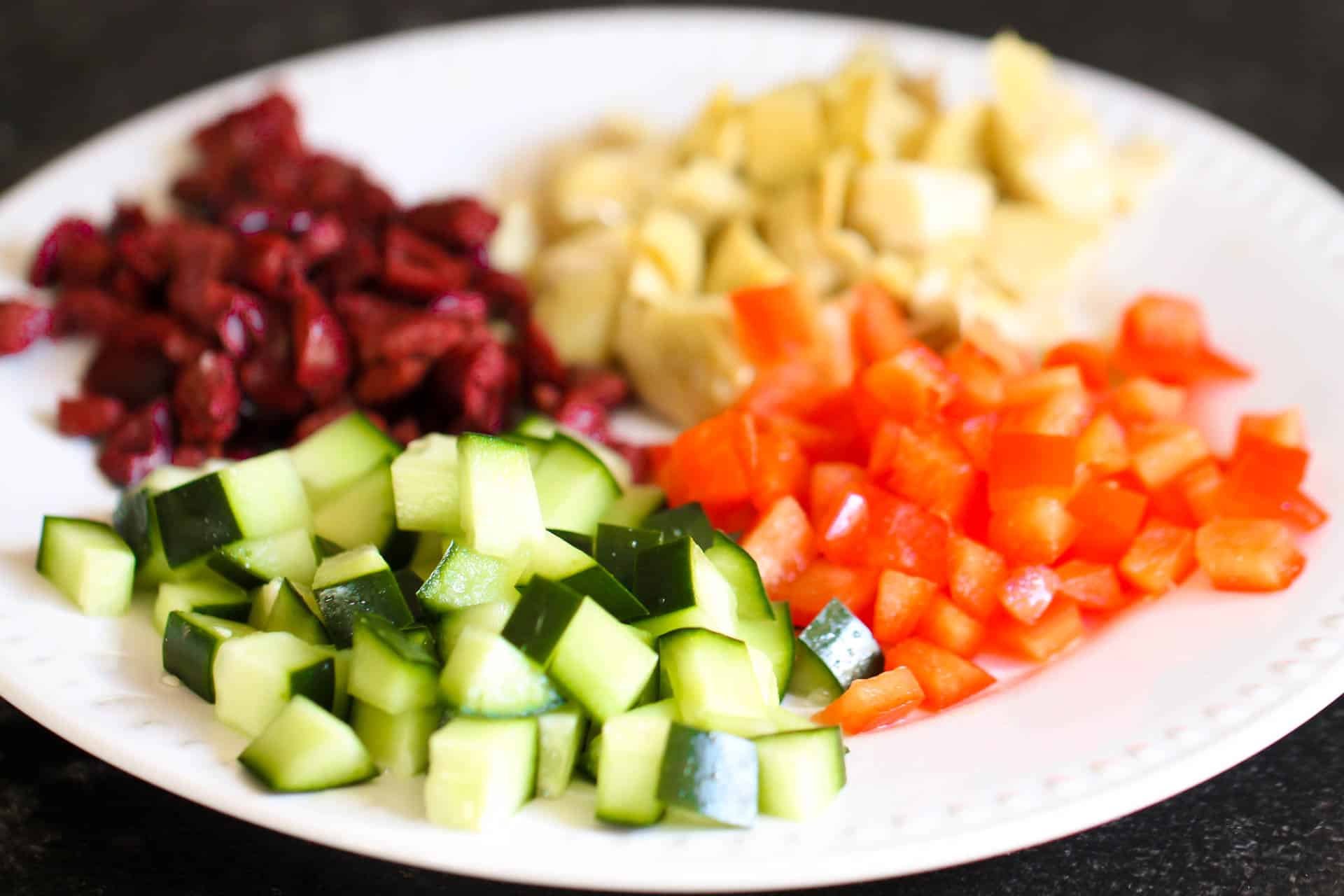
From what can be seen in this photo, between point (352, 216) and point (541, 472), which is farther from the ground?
point (352, 216)

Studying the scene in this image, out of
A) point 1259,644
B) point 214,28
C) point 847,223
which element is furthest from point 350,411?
point 214,28

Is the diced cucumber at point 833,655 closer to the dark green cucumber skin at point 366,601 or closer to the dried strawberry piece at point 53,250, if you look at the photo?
the dark green cucumber skin at point 366,601

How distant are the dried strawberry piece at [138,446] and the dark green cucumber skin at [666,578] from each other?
1.02 meters

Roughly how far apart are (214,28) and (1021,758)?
11.5 ft

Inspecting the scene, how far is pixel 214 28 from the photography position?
159 inches

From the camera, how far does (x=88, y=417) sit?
7.39 feet

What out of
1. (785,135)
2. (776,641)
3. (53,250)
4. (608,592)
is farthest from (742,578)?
(53,250)

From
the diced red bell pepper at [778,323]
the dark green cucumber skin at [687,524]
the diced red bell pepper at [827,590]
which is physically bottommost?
the diced red bell pepper at [827,590]

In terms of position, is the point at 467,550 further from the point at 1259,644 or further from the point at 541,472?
the point at 1259,644

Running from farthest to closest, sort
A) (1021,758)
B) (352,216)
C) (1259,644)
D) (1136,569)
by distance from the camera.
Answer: (352,216) < (1136,569) < (1259,644) < (1021,758)

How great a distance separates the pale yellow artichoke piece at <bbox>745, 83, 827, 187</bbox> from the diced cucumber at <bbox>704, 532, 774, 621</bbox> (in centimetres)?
120

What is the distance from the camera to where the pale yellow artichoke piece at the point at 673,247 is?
2.61m

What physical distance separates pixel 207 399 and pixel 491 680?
3.43 feet

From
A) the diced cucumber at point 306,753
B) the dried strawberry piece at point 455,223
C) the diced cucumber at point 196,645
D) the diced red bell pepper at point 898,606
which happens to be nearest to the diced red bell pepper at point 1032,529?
the diced red bell pepper at point 898,606
